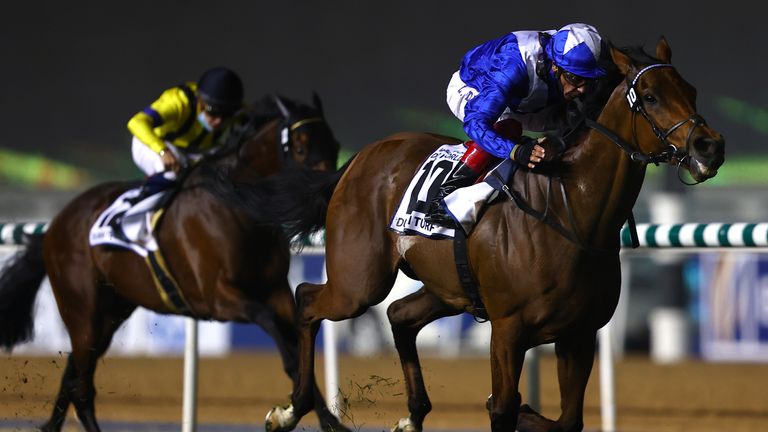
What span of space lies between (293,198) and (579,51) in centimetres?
149

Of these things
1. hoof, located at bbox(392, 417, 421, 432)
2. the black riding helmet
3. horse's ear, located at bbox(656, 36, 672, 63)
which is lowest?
hoof, located at bbox(392, 417, 421, 432)

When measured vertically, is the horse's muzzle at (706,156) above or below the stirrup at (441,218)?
above

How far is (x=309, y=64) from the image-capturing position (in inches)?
583

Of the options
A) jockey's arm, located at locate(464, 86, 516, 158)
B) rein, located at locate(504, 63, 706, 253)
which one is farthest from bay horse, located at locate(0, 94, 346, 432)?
rein, located at locate(504, 63, 706, 253)

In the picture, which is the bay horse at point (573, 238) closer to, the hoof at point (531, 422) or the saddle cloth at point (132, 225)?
the hoof at point (531, 422)

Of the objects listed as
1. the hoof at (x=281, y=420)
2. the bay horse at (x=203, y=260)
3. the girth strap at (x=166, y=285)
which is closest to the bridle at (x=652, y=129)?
the hoof at (x=281, y=420)

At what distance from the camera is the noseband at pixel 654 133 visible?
128 inches

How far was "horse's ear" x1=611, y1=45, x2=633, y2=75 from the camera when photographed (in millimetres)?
3461

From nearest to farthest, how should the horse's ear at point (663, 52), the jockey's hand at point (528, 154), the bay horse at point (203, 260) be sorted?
1. the horse's ear at point (663, 52)
2. the jockey's hand at point (528, 154)
3. the bay horse at point (203, 260)

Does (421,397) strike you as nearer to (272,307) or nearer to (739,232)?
(272,307)

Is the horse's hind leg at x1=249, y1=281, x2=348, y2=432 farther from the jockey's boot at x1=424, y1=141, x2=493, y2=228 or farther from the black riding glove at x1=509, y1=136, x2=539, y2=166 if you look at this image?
the black riding glove at x1=509, y1=136, x2=539, y2=166

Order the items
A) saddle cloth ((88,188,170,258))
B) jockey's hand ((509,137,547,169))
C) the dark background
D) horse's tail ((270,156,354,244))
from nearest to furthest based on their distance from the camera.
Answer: jockey's hand ((509,137,547,169)) < horse's tail ((270,156,354,244)) < saddle cloth ((88,188,170,258)) < the dark background

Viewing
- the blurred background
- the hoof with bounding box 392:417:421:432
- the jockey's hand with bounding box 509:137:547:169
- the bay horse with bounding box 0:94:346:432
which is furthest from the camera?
the blurred background

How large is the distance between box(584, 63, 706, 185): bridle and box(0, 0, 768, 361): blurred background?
892 centimetres
